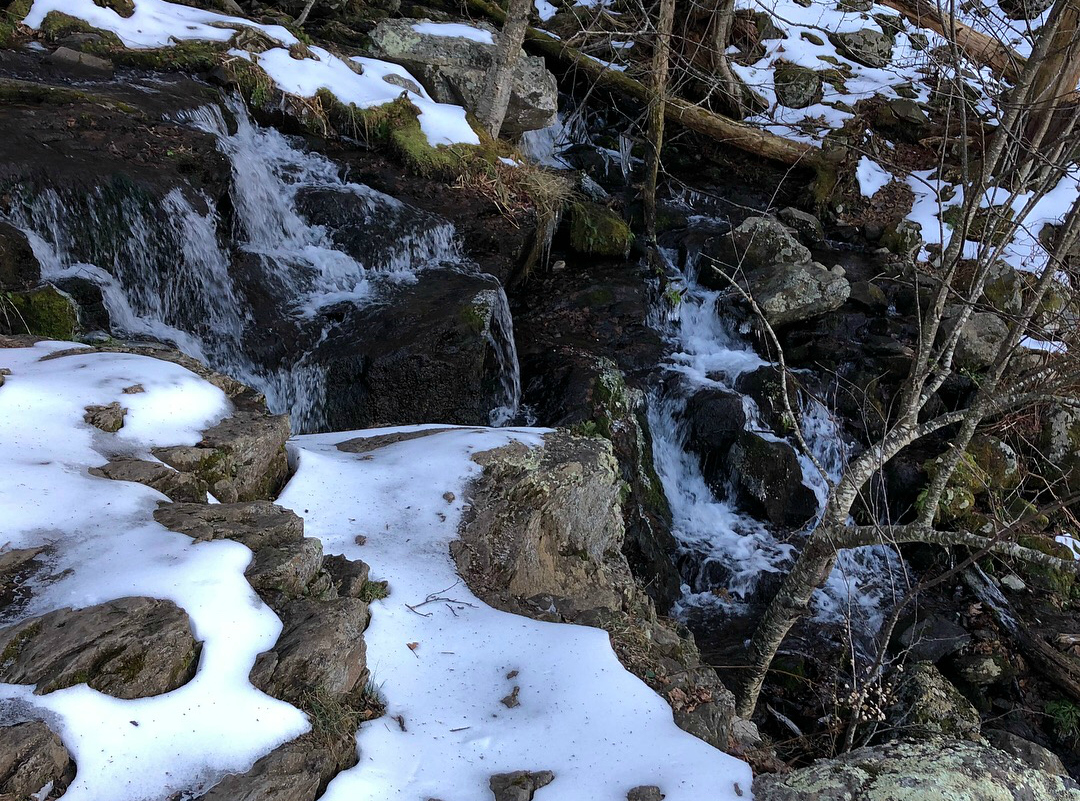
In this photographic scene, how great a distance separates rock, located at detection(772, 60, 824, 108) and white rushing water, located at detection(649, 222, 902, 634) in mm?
6979

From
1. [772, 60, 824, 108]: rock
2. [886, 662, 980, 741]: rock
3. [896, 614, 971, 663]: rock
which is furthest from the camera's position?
[772, 60, 824, 108]: rock

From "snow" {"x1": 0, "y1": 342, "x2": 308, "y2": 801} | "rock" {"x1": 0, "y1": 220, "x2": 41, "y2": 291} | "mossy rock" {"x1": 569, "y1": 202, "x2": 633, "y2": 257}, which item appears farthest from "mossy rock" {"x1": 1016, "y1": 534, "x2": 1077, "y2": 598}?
"rock" {"x1": 0, "y1": 220, "x2": 41, "y2": 291}

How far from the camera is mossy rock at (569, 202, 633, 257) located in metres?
9.67

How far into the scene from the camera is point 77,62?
25.8ft

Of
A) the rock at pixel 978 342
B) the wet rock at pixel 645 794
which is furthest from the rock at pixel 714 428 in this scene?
the wet rock at pixel 645 794

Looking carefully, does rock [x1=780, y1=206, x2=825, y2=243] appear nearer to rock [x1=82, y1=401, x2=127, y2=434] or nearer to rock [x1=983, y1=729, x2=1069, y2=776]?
rock [x1=983, y1=729, x2=1069, y2=776]

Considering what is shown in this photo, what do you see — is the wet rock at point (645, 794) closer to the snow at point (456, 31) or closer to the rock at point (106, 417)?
the rock at point (106, 417)

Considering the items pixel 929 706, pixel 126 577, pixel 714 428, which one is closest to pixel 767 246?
pixel 714 428

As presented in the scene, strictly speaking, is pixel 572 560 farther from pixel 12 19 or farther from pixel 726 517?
pixel 12 19

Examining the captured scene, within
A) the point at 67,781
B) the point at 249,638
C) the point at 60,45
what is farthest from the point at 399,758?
the point at 60,45

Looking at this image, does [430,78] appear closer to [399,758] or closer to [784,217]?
[784,217]

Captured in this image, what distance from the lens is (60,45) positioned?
809 centimetres

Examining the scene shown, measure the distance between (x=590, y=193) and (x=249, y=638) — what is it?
32.0 feet

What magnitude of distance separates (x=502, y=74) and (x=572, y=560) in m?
7.74
